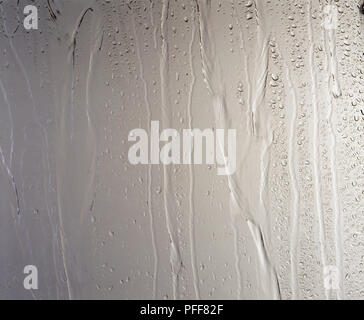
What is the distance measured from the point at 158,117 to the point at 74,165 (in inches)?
6.4

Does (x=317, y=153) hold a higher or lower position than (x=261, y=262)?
higher

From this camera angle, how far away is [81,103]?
23.9 inches

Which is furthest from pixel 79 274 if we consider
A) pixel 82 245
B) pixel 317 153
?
pixel 317 153

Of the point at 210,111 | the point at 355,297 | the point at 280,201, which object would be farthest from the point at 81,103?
the point at 355,297

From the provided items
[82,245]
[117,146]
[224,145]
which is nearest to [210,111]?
[224,145]

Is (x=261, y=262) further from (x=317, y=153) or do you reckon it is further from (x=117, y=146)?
(x=117, y=146)

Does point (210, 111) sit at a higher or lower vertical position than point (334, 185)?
higher

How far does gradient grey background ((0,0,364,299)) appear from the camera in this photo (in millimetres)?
584

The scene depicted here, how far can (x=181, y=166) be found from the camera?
600mm

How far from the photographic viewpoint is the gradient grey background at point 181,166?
0.58 meters

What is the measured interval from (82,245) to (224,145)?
→ 29cm
